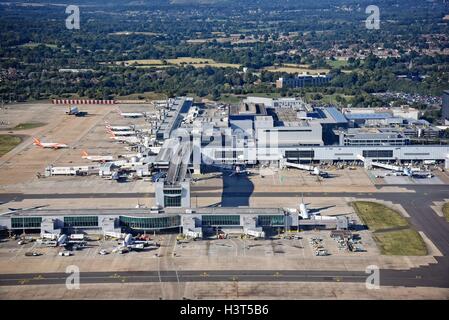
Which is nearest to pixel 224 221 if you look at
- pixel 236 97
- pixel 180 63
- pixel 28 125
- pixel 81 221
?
pixel 81 221

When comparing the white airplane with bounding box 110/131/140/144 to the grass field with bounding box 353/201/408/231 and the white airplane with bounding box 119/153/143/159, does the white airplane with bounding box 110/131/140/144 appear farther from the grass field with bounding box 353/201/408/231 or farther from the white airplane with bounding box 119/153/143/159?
the grass field with bounding box 353/201/408/231

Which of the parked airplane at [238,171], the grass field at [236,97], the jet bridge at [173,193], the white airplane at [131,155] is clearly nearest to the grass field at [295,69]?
the grass field at [236,97]

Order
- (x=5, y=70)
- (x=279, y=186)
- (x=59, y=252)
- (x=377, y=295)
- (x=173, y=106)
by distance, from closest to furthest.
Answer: (x=377, y=295), (x=59, y=252), (x=279, y=186), (x=173, y=106), (x=5, y=70)

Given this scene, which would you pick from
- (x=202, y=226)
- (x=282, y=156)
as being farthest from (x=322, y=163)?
(x=202, y=226)

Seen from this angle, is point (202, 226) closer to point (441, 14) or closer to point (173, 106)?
point (173, 106)

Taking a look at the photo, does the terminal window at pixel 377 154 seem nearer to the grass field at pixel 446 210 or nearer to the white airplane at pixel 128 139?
the grass field at pixel 446 210

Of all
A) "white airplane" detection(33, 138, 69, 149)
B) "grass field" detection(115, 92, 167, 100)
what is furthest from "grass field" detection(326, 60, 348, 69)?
"white airplane" detection(33, 138, 69, 149)
